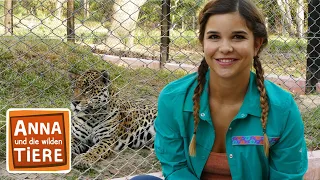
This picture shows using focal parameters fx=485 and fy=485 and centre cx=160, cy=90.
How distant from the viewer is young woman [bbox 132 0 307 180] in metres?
2.02

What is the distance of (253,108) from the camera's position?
2119 mm

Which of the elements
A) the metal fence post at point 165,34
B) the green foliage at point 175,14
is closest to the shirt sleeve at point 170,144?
A: the green foliage at point 175,14

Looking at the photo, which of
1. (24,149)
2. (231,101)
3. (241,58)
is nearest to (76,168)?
(24,149)

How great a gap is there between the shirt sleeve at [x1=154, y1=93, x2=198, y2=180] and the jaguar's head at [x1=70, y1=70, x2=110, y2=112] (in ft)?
4.83

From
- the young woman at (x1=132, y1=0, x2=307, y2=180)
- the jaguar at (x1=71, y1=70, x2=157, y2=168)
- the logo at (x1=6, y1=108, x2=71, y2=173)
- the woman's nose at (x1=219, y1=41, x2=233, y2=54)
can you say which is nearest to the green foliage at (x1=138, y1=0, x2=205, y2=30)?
the jaguar at (x1=71, y1=70, x2=157, y2=168)

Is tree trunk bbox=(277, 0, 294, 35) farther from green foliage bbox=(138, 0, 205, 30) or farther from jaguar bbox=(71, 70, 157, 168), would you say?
jaguar bbox=(71, 70, 157, 168)

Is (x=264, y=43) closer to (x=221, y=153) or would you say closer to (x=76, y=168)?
(x=221, y=153)

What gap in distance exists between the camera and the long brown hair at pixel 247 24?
2008 mm

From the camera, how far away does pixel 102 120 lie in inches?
158

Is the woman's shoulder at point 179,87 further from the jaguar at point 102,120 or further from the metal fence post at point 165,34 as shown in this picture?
the metal fence post at point 165,34

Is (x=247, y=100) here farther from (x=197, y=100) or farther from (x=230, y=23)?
(x=230, y=23)

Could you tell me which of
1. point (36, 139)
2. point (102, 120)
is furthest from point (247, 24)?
point (102, 120)

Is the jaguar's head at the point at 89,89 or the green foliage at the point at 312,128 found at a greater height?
the jaguar's head at the point at 89,89

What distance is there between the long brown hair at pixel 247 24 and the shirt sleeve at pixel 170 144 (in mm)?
81
